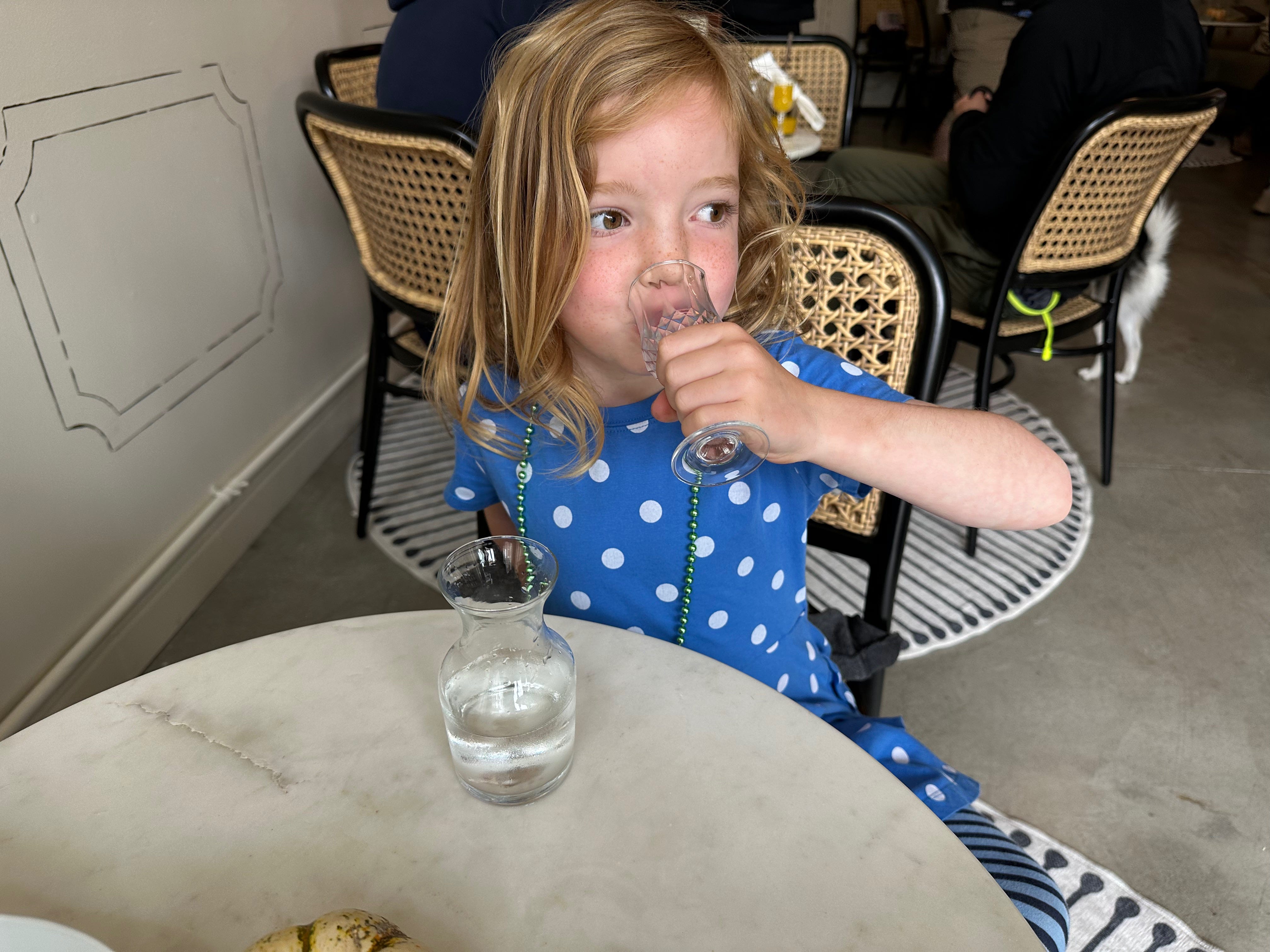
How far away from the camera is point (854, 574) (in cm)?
218

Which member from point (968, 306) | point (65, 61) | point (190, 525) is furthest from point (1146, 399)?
point (65, 61)

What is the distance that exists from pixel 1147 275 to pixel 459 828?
267 cm

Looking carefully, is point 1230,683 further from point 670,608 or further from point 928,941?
point 928,941

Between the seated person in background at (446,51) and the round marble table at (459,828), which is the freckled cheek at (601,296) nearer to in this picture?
the round marble table at (459,828)

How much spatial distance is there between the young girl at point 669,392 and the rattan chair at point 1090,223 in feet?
3.49

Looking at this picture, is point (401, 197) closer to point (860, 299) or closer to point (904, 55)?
point (860, 299)

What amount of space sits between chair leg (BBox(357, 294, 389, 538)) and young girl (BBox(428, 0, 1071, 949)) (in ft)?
3.44

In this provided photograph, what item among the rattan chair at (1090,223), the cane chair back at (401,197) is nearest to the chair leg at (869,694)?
the cane chair back at (401,197)

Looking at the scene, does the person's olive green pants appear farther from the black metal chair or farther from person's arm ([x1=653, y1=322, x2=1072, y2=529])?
the black metal chair

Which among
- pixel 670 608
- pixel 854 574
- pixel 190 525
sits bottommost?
pixel 854 574

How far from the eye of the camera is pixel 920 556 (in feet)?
7.26

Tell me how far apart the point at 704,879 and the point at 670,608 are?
47cm

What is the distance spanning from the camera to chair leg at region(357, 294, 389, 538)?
201 centimetres

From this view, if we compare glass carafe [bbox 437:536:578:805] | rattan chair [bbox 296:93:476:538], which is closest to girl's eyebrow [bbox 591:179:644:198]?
glass carafe [bbox 437:536:578:805]
